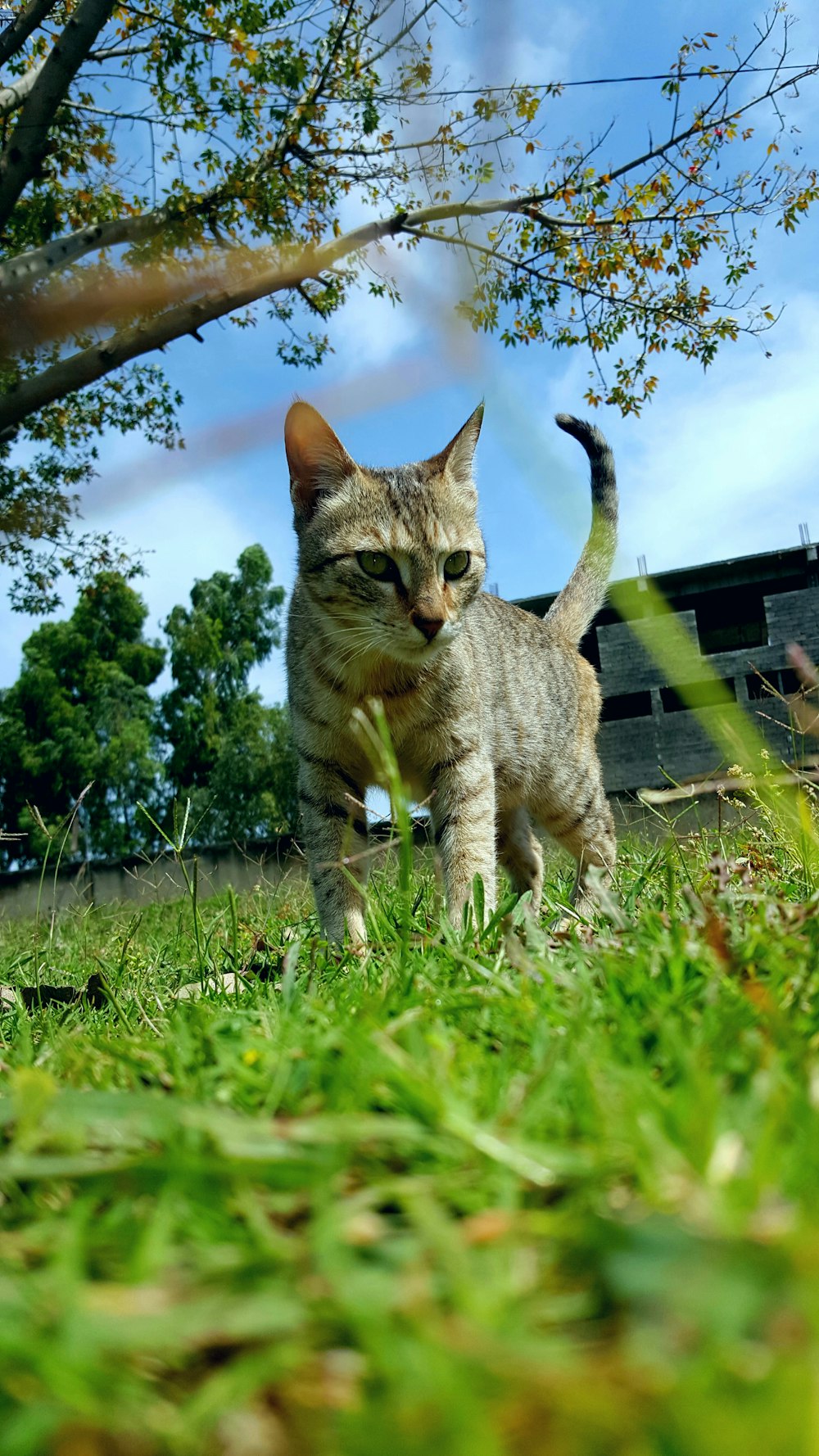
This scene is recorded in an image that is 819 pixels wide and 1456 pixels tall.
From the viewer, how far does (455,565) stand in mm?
3549

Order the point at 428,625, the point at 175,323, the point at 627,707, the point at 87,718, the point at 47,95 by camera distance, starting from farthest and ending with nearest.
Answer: the point at 87,718, the point at 627,707, the point at 175,323, the point at 47,95, the point at 428,625

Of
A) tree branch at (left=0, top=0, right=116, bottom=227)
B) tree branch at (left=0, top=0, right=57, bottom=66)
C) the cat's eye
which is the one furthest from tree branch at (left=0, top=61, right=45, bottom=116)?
the cat's eye

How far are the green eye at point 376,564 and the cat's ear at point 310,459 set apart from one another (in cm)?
37

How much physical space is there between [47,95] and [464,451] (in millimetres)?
6786

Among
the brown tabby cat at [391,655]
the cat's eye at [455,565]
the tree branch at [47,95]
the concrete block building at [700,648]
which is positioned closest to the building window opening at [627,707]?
the concrete block building at [700,648]

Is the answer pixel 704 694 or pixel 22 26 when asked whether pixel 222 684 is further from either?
pixel 704 694

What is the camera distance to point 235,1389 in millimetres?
496

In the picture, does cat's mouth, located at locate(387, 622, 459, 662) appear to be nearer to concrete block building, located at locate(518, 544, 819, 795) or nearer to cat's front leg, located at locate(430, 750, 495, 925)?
cat's front leg, located at locate(430, 750, 495, 925)

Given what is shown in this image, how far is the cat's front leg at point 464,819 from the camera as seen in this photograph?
308cm

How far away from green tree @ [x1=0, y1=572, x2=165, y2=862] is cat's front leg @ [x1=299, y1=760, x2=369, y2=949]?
27390 millimetres

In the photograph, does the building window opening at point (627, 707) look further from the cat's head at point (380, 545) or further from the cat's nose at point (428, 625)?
the cat's nose at point (428, 625)

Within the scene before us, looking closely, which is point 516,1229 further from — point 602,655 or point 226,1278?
point 602,655

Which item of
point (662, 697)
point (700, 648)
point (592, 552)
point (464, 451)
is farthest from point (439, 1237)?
point (662, 697)

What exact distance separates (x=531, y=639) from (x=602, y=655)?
37.4ft
